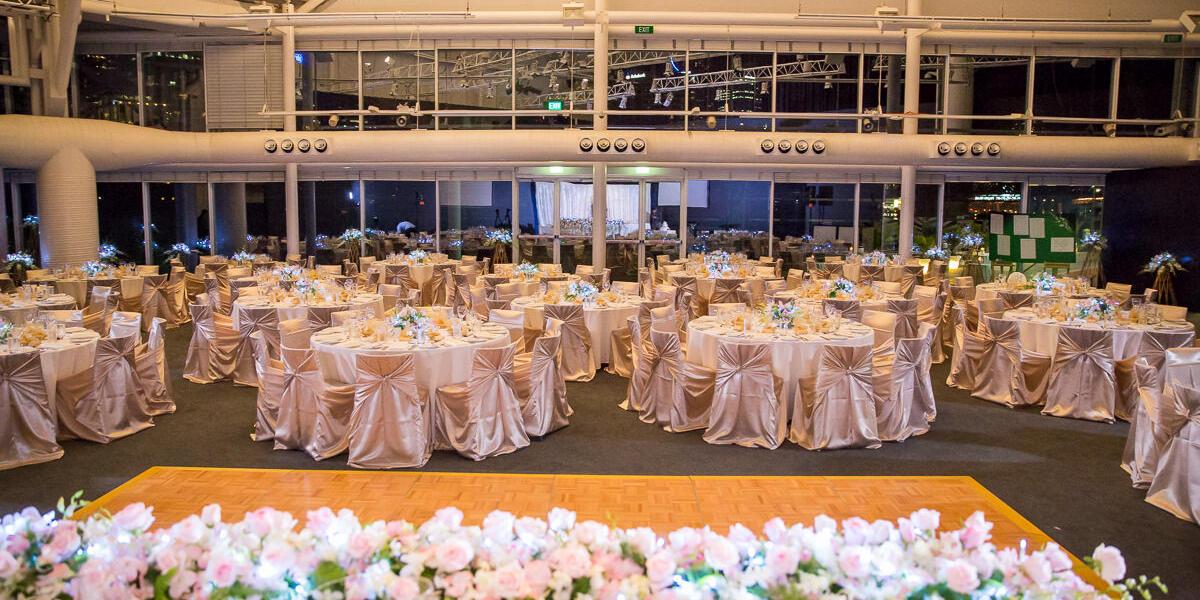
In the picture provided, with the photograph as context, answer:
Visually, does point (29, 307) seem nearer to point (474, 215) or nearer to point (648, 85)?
point (474, 215)

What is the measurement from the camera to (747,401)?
643 cm

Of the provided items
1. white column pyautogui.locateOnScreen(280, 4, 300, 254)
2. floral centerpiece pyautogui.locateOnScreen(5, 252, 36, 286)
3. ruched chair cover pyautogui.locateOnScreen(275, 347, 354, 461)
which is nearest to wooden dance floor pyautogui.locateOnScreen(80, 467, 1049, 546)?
ruched chair cover pyautogui.locateOnScreen(275, 347, 354, 461)

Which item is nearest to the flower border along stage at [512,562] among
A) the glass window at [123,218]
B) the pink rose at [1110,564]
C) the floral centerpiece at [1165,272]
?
the pink rose at [1110,564]

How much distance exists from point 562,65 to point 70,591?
15734mm

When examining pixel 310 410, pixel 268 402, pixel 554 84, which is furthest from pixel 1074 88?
pixel 268 402

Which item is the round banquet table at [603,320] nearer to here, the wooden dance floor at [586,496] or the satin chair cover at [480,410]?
the satin chair cover at [480,410]

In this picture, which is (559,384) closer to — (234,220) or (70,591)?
(70,591)

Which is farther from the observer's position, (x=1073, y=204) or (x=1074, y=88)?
(x=1073, y=204)

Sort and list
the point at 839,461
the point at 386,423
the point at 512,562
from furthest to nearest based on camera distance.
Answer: the point at 839,461 → the point at 386,423 → the point at 512,562

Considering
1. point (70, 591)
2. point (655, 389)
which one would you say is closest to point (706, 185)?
point (655, 389)

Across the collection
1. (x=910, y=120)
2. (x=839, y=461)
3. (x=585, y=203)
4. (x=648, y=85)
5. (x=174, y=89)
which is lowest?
(x=839, y=461)

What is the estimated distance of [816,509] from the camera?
5.06 meters

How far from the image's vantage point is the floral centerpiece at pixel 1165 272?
568 inches

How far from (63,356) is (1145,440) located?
25.3ft
